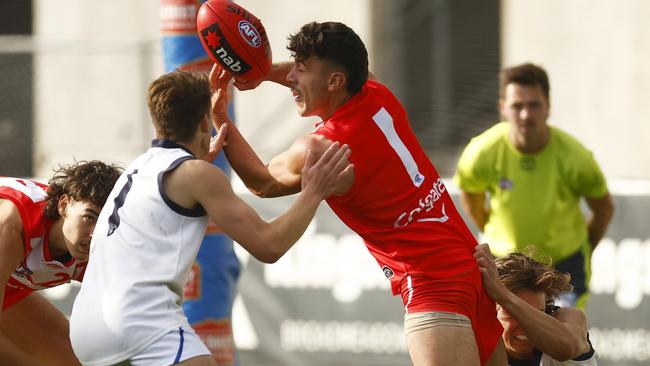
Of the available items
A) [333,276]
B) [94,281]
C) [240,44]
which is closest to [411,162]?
[240,44]

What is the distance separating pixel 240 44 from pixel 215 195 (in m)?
1.02

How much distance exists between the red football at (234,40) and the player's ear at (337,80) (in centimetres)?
38

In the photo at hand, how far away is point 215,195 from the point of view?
175 inches

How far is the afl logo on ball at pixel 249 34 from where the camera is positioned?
5281 millimetres

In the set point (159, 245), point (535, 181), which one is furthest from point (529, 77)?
point (159, 245)

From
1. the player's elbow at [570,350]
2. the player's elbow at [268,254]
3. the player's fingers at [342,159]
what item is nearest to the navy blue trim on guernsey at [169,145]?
the player's elbow at [268,254]

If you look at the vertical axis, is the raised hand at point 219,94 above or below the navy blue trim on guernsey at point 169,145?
above

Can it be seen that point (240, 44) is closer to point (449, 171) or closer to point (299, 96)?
point (299, 96)

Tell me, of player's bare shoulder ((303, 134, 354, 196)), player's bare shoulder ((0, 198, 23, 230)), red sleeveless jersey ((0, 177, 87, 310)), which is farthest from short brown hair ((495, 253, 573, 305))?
player's bare shoulder ((0, 198, 23, 230))

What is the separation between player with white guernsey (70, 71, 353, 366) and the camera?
443 centimetres

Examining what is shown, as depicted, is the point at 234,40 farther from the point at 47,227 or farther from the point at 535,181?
the point at 535,181

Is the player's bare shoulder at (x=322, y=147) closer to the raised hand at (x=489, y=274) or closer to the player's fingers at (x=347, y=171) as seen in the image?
the player's fingers at (x=347, y=171)

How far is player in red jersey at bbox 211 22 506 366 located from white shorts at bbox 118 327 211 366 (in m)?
0.90

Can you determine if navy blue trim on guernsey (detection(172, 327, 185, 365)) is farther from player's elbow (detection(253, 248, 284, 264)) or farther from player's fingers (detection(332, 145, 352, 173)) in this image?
player's fingers (detection(332, 145, 352, 173))
